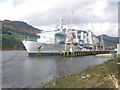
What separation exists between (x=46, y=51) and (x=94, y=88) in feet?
132

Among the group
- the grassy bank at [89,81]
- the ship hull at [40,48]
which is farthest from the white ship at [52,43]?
the grassy bank at [89,81]

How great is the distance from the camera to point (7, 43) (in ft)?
349

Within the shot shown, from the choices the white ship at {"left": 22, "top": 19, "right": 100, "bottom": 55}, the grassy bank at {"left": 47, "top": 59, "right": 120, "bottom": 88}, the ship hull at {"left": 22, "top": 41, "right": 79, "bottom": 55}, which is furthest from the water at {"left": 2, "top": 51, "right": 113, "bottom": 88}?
the white ship at {"left": 22, "top": 19, "right": 100, "bottom": 55}

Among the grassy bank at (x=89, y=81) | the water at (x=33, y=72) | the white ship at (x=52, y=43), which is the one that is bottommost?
the water at (x=33, y=72)

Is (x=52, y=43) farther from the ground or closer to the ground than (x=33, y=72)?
farther from the ground

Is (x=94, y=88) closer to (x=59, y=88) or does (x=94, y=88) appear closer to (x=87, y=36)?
(x=59, y=88)

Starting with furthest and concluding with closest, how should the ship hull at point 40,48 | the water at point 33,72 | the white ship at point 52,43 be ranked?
the white ship at point 52,43
the ship hull at point 40,48
the water at point 33,72

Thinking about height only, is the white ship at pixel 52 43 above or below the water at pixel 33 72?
above

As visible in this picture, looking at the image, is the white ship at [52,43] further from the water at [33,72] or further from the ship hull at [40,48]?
the water at [33,72]

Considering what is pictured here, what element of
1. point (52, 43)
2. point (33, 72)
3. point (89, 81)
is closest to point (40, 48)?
point (52, 43)

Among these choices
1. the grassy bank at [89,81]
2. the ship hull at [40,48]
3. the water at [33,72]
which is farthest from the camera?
the ship hull at [40,48]

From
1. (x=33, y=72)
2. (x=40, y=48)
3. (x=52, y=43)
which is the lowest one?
(x=33, y=72)

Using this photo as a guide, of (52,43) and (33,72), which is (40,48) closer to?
(52,43)

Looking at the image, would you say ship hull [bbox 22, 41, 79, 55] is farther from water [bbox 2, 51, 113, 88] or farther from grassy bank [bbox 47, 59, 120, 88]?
grassy bank [bbox 47, 59, 120, 88]
